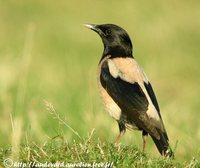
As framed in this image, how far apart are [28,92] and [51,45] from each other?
247 inches

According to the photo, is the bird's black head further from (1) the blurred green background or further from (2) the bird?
(1) the blurred green background

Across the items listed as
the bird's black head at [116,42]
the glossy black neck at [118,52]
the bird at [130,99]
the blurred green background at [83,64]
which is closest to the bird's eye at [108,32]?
the bird's black head at [116,42]

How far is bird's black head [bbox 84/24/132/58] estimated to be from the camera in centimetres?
957

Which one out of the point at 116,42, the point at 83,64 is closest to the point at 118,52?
the point at 116,42

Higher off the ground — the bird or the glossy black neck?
the glossy black neck

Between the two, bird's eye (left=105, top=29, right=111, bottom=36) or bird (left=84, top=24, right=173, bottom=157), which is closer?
bird (left=84, top=24, right=173, bottom=157)

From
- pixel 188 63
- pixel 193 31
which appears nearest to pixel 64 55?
pixel 188 63

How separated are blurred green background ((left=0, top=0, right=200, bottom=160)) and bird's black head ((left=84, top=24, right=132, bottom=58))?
751 millimetres

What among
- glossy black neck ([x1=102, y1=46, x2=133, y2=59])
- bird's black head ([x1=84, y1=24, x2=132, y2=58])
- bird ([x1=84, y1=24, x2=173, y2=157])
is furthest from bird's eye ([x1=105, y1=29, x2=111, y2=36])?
bird ([x1=84, y1=24, x2=173, y2=157])

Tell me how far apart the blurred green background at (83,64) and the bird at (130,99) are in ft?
2.05

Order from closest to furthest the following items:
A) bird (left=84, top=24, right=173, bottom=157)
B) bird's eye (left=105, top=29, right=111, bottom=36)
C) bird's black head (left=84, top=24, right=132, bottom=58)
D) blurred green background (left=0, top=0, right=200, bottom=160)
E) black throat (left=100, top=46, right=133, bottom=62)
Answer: bird (left=84, top=24, right=173, bottom=157) → black throat (left=100, top=46, right=133, bottom=62) → bird's black head (left=84, top=24, right=132, bottom=58) → bird's eye (left=105, top=29, right=111, bottom=36) → blurred green background (left=0, top=0, right=200, bottom=160)

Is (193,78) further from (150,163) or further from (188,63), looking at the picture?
(150,163)

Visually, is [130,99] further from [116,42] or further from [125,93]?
[116,42]

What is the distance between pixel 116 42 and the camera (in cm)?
964
